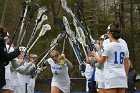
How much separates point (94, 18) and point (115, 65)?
687 inches

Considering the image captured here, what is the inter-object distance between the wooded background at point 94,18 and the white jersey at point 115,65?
16.4m

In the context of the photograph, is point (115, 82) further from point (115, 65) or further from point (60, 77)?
point (60, 77)

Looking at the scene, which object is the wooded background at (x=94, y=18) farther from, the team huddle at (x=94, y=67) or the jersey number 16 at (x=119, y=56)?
the jersey number 16 at (x=119, y=56)

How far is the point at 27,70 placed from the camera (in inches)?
501

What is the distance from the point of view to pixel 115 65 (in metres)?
9.08

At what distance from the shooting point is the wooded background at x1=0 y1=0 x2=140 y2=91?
26.0 meters

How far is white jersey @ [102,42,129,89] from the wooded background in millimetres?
16375

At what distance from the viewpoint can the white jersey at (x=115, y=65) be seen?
901 centimetres

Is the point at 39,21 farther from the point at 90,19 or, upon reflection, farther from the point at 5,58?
the point at 90,19

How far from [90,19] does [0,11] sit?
4.97 meters

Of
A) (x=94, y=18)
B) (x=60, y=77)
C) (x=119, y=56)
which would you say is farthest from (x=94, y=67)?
(x=94, y=18)

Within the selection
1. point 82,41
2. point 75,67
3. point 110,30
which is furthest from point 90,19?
point 110,30

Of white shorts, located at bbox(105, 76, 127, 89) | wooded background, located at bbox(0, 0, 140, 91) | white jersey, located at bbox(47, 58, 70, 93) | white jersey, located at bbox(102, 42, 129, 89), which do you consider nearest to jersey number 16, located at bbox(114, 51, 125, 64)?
white jersey, located at bbox(102, 42, 129, 89)

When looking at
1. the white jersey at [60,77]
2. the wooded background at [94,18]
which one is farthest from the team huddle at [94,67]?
the wooded background at [94,18]
